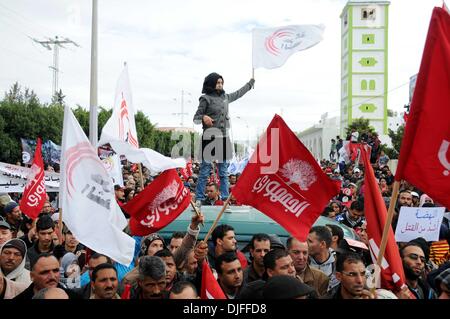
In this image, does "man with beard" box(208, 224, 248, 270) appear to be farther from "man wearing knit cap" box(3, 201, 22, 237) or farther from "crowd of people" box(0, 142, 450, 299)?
"man wearing knit cap" box(3, 201, 22, 237)

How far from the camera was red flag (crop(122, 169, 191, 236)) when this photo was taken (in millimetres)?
5320

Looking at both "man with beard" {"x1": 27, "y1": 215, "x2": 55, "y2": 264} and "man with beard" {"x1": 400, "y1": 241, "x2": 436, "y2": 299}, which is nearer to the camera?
"man with beard" {"x1": 400, "y1": 241, "x2": 436, "y2": 299}

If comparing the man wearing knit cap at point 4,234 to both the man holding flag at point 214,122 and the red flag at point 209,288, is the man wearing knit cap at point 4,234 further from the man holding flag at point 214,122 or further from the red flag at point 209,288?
the red flag at point 209,288

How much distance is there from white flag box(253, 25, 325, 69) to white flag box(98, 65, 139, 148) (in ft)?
6.19

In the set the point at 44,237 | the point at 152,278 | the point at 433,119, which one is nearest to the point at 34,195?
the point at 44,237

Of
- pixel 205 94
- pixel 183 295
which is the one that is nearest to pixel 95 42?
pixel 205 94

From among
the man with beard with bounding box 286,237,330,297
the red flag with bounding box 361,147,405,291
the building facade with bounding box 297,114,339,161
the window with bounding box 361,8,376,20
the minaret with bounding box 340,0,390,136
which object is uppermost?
the window with bounding box 361,8,376,20

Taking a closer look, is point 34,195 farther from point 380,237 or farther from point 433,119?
point 433,119

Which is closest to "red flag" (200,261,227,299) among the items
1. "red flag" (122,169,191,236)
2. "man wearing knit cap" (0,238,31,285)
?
"red flag" (122,169,191,236)

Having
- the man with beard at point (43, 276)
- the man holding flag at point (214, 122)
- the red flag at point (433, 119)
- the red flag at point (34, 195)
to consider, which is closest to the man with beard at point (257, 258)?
the man with beard at point (43, 276)

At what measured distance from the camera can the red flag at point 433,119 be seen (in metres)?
3.38

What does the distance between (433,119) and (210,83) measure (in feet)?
13.7
